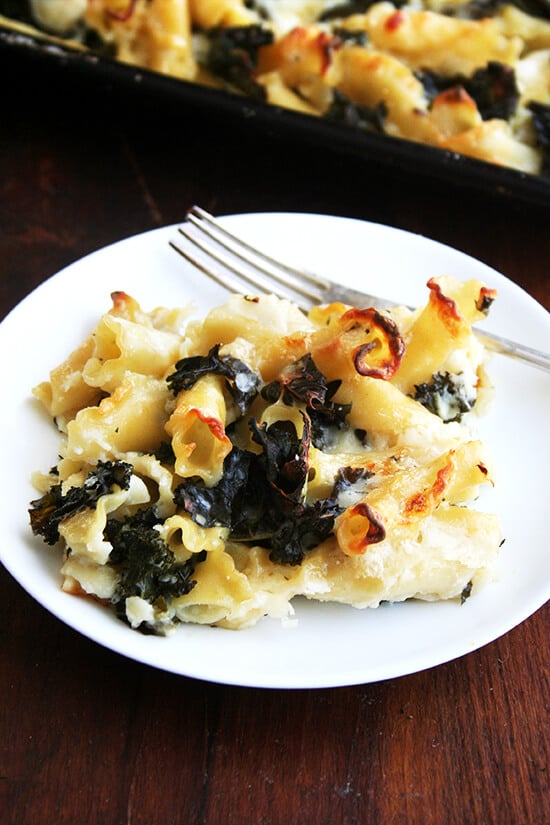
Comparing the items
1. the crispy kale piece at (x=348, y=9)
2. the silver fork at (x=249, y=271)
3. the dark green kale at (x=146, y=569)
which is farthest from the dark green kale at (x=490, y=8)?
the dark green kale at (x=146, y=569)

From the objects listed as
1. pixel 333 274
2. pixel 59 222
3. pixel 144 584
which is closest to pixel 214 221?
pixel 333 274

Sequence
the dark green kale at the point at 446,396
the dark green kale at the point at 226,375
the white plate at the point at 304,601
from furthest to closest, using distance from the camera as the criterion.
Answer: the dark green kale at the point at 446,396 < the dark green kale at the point at 226,375 < the white plate at the point at 304,601

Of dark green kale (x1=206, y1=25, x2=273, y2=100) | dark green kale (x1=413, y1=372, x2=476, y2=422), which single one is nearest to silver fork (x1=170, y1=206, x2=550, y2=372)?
dark green kale (x1=413, y1=372, x2=476, y2=422)

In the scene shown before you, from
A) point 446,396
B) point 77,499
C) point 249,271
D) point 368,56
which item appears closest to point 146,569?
point 77,499

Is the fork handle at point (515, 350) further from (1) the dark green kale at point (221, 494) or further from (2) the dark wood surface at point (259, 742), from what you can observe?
(1) the dark green kale at point (221, 494)

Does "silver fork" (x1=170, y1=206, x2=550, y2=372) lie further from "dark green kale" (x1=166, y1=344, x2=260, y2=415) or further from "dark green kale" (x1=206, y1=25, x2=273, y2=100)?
"dark green kale" (x1=206, y1=25, x2=273, y2=100)

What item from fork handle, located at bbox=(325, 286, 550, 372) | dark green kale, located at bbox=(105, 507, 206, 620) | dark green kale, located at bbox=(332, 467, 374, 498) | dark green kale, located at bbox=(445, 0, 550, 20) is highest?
dark green kale, located at bbox=(445, 0, 550, 20)

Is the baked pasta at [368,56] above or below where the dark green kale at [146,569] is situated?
above
